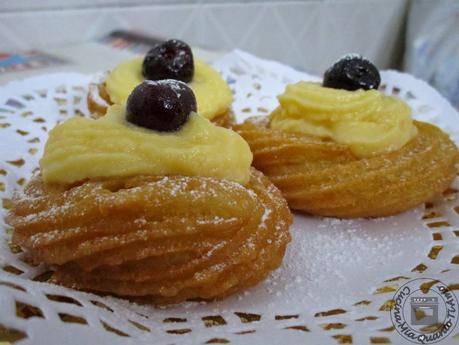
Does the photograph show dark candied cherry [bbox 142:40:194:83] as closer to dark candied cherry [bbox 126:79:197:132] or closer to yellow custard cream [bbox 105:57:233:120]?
yellow custard cream [bbox 105:57:233:120]

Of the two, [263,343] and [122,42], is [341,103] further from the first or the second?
[122,42]

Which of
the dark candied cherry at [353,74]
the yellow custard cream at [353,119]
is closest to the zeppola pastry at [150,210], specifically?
the yellow custard cream at [353,119]

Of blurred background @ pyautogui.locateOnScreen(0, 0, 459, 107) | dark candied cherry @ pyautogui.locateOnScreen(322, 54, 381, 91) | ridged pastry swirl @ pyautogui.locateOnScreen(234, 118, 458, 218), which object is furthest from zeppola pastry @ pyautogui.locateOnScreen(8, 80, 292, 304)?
blurred background @ pyautogui.locateOnScreen(0, 0, 459, 107)

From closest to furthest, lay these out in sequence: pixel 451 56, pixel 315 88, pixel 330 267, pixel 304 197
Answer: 1. pixel 330 267
2. pixel 304 197
3. pixel 315 88
4. pixel 451 56

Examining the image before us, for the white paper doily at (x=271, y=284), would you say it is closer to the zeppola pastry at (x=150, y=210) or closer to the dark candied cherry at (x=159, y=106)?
the zeppola pastry at (x=150, y=210)

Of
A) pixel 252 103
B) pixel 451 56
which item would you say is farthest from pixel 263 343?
pixel 451 56
